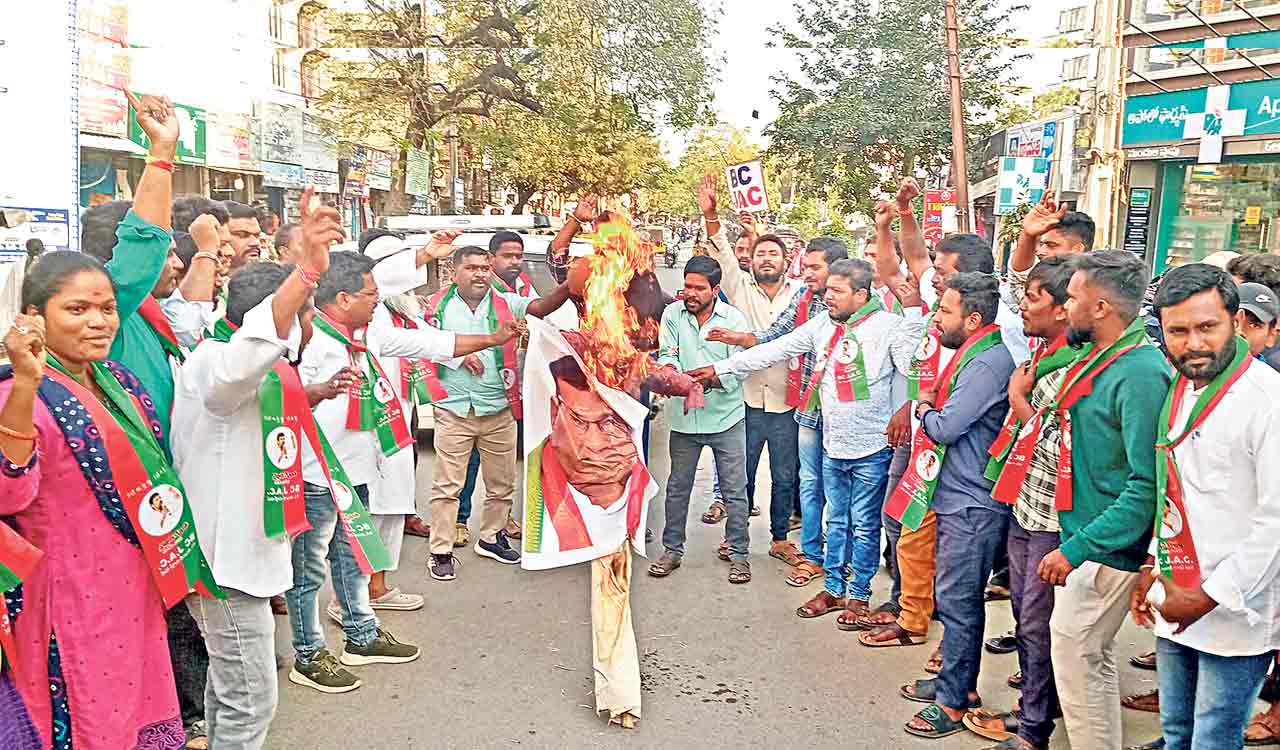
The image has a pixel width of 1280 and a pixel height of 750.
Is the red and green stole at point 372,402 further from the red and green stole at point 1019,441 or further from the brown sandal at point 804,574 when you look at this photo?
the red and green stole at point 1019,441

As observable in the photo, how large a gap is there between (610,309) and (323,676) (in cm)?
210

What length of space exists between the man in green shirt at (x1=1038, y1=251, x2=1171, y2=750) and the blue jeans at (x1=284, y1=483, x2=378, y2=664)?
2.92 metres

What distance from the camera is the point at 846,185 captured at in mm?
21406

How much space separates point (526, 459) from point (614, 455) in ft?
1.29

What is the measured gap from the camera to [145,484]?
2.76 metres

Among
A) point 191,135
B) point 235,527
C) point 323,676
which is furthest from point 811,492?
point 191,135

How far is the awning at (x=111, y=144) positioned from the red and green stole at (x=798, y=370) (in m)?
12.8

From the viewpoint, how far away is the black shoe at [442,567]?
596 cm

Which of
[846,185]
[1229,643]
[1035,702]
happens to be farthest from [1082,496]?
[846,185]

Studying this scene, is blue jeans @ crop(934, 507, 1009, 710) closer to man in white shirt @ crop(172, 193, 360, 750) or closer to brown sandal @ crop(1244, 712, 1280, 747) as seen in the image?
brown sandal @ crop(1244, 712, 1280, 747)

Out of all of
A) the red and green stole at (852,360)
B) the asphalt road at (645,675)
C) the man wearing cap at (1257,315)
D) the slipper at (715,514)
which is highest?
the man wearing cap at (1257,315)

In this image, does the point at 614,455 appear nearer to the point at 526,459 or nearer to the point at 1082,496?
the point at 526,459

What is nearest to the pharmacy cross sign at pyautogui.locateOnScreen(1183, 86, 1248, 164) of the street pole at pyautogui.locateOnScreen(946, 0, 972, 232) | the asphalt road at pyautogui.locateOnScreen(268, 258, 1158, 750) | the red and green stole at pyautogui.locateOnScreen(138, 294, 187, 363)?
the street pole at pyautogui.locateOnScreen(946, 0, 972, 232)

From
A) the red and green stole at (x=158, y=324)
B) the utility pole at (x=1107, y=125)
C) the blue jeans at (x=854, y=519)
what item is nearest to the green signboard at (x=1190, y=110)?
the utility pole at (x=1107, y=125)
